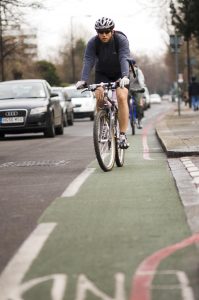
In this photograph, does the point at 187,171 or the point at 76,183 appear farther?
the point at 187,171

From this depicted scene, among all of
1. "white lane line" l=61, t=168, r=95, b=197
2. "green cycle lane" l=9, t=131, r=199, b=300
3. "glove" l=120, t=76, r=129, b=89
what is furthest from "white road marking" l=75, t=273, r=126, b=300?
"glove" l=120, t=76, r=129, b=89

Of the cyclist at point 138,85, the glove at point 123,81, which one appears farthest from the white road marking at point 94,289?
the cyclist at point 138,85

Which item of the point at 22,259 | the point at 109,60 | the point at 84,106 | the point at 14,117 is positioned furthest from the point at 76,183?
the point at 84,106

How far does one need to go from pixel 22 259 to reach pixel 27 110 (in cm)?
1500

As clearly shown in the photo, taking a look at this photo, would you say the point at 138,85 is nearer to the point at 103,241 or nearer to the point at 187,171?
the point at 187,171

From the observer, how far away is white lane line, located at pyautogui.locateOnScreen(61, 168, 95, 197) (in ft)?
23.6

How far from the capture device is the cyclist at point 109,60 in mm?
9250

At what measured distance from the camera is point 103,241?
489cm

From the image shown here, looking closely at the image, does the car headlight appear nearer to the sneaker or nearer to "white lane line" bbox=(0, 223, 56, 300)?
the sneaker

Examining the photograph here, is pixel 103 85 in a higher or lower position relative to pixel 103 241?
higher

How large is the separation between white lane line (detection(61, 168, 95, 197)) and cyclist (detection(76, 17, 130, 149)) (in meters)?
0.79

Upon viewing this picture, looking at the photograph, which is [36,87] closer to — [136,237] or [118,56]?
[118,56]

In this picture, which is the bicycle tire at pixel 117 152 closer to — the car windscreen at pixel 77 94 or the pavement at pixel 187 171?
the pavement at pixel 187 171

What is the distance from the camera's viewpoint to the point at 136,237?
16.3 ft
